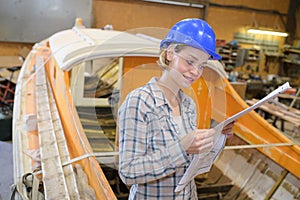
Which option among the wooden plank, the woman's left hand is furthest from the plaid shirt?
the wooden plank

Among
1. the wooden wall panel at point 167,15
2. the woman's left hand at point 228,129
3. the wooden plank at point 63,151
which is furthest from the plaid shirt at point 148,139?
the wooden wall panel at point 167,15

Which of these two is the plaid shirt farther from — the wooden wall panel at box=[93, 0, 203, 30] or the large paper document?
the wooden wall panel at box=[93, 0, 203, 30]

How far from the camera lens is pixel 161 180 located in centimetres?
96

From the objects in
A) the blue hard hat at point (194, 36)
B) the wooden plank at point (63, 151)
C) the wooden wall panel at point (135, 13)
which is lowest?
the wooden plank at point (63, 151)

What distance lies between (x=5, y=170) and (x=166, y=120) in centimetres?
276

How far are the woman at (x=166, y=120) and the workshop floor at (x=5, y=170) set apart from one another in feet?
6.74

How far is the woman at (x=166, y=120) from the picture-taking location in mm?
813

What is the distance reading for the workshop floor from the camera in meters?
2.67

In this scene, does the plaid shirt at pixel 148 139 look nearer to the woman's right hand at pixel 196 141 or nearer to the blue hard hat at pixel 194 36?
the woman's right hand at pixel 196 141

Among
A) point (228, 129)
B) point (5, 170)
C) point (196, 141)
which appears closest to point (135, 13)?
point (5, 170)

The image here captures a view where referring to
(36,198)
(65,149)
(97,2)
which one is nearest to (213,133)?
(36,198)

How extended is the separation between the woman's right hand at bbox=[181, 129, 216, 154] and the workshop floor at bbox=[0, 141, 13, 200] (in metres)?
2.17

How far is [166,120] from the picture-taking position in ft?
2.90

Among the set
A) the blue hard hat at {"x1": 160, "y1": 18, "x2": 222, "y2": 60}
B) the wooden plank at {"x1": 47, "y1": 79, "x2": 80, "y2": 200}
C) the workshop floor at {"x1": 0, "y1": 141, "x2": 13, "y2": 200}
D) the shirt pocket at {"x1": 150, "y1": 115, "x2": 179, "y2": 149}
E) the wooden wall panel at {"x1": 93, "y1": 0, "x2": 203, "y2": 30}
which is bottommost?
the workshop floor at {"x1": 0, "y1": 141, "x2": 13, "y2": 200}
